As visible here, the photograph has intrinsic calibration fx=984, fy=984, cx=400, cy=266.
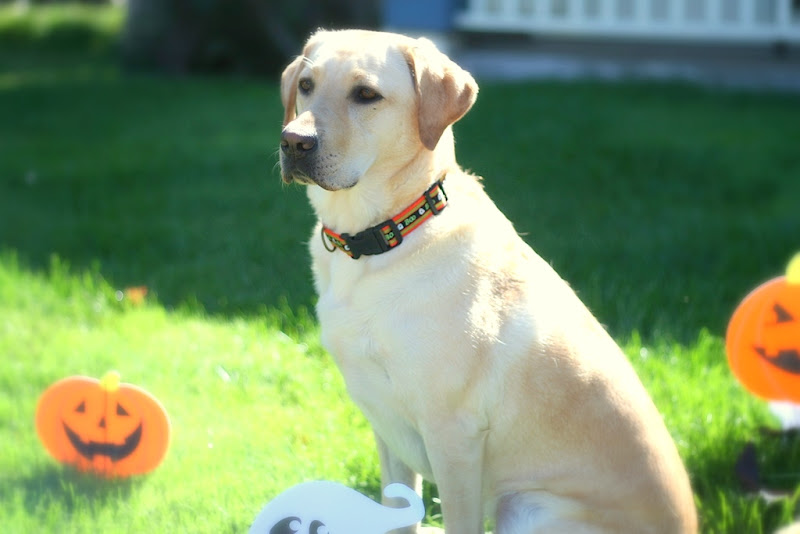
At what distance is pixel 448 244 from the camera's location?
258 centimetres

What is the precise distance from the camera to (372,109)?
2.61 metres

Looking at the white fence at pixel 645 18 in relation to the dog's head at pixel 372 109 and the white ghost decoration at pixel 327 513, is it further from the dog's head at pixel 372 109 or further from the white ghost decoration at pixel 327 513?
the white ghost decoration at pixel 327 513

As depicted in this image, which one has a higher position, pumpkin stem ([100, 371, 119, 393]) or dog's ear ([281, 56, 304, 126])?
dog's ear ([281, 56, 304, 126])

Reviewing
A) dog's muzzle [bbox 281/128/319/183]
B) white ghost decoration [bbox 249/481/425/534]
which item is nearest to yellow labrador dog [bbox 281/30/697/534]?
dog's muzzle [bbox 281/128/319/183]

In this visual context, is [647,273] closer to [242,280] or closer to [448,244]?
[242,280]

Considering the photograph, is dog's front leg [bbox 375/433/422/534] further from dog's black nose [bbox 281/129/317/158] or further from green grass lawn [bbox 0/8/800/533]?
dog's black nose [bbox 281/129/317/158]

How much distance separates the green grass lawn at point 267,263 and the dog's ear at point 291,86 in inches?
46.0

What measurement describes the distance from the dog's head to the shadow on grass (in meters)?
1.23

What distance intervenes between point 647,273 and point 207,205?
2768mm

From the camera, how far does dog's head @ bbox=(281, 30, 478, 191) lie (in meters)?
2.56

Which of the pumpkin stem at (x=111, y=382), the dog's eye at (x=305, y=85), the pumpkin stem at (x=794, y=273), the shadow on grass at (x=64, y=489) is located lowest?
the shadow on grass at (x=64, y=489)

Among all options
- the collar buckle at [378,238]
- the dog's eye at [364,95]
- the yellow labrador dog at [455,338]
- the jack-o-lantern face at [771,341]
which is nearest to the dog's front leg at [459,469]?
the yellow labrador dog at [455,338]

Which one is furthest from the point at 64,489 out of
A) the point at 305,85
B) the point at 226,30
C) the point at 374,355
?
the point at 226,30

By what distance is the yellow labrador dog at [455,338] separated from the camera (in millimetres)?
2510
